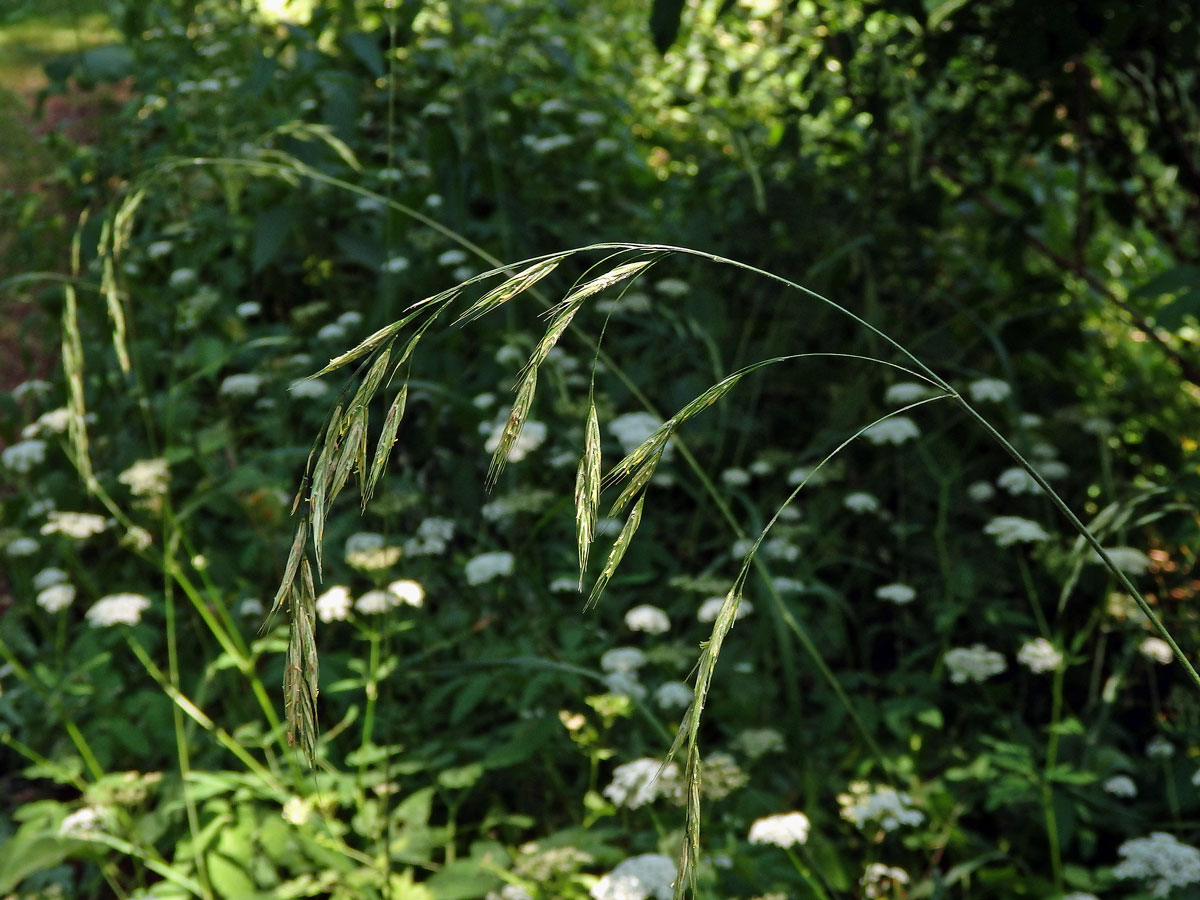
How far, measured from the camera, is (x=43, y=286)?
402 centimetres

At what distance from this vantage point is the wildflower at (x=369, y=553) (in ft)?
5.78

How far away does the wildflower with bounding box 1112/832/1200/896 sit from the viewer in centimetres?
137

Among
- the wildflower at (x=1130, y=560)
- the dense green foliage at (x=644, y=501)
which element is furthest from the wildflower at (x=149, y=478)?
the wildflower at (x=1130, y=560)

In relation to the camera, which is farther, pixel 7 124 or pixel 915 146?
pixel 7 124

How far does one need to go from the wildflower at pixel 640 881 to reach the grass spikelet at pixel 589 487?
2.30ft

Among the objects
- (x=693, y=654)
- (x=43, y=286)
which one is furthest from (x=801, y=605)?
(x=43, y=286)

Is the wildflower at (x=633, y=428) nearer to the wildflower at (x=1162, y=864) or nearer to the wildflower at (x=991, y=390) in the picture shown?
the wildflower at (x=991, y=390)

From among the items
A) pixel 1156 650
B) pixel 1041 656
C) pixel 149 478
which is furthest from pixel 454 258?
pixel 1156 650

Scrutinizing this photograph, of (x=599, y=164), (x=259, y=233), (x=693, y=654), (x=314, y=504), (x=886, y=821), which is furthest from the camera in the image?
(x=599, y=164)

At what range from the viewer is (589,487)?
29.9 inches

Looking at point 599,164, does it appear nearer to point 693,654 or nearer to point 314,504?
point 693,654

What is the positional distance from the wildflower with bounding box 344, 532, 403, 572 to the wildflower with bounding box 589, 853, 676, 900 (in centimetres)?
54

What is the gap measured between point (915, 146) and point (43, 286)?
3.18 metres

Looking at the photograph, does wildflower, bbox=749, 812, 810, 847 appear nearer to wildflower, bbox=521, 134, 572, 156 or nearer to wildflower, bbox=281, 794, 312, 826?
wildflower, bbox=281, 794, 312, 826
